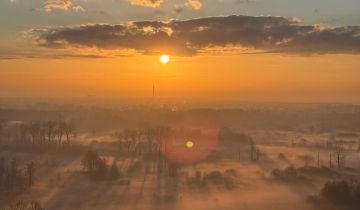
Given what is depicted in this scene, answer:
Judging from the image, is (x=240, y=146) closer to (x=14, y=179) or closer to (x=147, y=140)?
(x=147, y=140)

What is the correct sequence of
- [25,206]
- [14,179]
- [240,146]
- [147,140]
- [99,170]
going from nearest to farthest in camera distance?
[25,206]
[14,179]
[99,170]
[240,146]
[147,140]

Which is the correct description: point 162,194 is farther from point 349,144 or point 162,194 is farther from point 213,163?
point 349,144

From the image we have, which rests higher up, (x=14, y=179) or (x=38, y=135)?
(x=38, y=135)

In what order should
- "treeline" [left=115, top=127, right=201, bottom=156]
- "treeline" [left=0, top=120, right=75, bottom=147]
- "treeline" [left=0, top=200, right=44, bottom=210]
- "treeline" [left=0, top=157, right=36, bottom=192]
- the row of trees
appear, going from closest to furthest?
"treeline" [left=0, top=200, right=44, bottom=210], "treeline" [left=0, top=157, right=36, bottom=192], the row of trees, "treeline" [left=115, top=127, right=201, bottom=156], "treeline" [left=0, top=120, right=75, bottom=147]

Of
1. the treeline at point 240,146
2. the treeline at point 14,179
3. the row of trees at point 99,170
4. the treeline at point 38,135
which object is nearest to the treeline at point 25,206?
the treeline at point 14,179

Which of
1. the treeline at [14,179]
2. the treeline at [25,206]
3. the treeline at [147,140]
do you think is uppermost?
the treeline at [147,140]

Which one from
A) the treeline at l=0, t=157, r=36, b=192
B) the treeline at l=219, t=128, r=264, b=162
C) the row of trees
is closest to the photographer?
the treeline at l=0, t=157, r=36, b=192

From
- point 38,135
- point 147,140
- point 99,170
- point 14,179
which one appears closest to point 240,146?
point 147,140

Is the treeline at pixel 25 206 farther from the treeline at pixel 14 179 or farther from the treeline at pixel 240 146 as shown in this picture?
the treeline at pixel 240 146

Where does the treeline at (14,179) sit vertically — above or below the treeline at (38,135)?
below

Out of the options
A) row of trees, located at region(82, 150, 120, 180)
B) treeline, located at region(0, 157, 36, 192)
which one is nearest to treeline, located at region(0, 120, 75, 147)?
row of trees, located at region(82, 150, 120, 180)

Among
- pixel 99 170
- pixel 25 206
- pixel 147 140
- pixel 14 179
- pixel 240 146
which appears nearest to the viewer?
pixel 25 206

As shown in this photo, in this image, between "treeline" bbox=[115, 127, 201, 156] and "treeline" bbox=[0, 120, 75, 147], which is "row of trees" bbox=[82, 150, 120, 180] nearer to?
"treeline" bbox=[115, 127, 201, 156]

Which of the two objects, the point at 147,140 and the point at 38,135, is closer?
the point at 38,135
